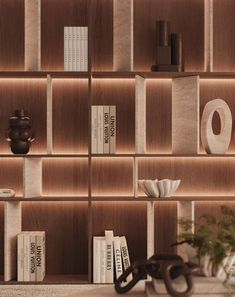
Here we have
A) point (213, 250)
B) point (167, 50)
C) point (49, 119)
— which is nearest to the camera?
point (213, 250)

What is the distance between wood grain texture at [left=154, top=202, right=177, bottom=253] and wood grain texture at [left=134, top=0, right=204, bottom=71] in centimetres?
100

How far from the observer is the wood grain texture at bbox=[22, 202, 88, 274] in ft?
14.7

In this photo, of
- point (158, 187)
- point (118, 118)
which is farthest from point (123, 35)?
point (158, 187)

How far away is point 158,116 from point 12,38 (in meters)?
1.19

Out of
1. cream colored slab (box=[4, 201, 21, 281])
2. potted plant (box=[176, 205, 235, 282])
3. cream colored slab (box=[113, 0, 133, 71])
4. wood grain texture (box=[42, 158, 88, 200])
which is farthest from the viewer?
wood grain texture (box=[42, 158, 88, 200])

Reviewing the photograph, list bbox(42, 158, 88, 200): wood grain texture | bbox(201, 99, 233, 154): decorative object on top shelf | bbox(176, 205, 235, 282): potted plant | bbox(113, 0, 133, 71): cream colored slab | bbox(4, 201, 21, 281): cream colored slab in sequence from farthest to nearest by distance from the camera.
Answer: bbox(42, 158, 88, 200): wood grain texture < bbox(113, 0, 133, 71): cream colored slab < bbox(201, 99, 233, 154): decorative object on top shelf < bbox(4, 201, 21, 281): cream colored slab < bbox(176, 205, 235, 282): potted plant

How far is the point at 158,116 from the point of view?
14.8 feet

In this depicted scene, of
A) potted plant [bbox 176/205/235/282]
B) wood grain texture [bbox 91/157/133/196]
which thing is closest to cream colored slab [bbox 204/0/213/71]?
wood grain texture [bbox 91/157/133/196]

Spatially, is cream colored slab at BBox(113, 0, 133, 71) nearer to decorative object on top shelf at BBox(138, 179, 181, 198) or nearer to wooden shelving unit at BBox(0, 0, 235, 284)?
wooden shelving unit at BBox(0, 0, 235, 284)

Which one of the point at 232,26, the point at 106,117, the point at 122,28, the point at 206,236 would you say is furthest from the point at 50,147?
the point at 206,236

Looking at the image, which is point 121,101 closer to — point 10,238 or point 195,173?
point 195,173

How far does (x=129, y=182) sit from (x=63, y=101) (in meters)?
0.75

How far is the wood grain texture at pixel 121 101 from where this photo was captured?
4.46 meters

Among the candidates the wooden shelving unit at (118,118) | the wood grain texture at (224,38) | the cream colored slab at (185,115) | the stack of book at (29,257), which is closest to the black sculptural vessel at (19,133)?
the wooden shelving unit at (118,118)
